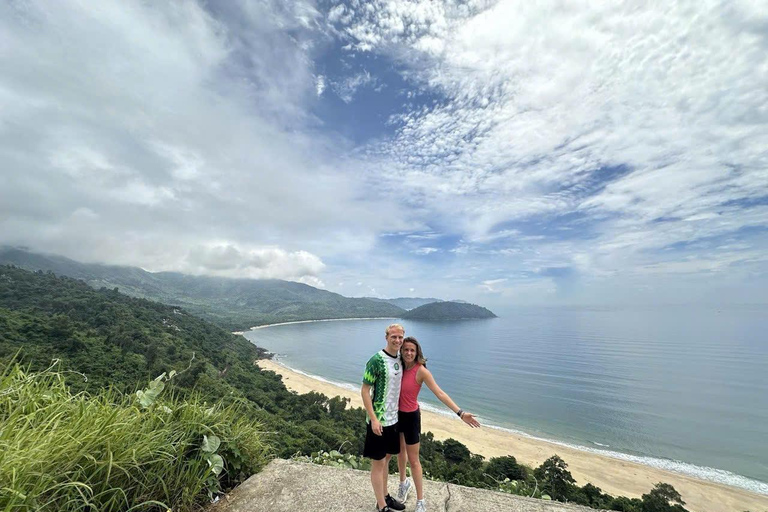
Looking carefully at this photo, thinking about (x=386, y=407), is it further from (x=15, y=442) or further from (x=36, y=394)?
(x=36, y=394)

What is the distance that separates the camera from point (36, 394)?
234 centimetres

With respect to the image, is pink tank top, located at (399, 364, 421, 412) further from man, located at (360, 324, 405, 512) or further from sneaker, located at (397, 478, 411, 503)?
sneaker, located at (397, 478, 411, 503)

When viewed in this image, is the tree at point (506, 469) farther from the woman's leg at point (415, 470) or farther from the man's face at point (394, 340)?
the man's face at point (394, 340)

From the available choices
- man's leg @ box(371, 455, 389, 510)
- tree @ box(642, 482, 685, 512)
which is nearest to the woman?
man's leg @ box(371, 455, 389, 510)

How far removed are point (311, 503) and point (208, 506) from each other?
81 centimetres

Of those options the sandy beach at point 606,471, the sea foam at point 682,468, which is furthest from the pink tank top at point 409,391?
the sea foam at point 682,468

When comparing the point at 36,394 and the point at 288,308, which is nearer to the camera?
the point at 36,394

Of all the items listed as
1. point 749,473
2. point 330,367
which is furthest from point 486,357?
point 749,473

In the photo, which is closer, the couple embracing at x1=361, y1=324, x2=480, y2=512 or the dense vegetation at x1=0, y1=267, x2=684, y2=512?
the dense vegetation at x1=0, y1=267, x2=684, y2=512

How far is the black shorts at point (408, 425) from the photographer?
116 inches

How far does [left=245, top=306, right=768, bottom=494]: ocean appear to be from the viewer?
25016mm

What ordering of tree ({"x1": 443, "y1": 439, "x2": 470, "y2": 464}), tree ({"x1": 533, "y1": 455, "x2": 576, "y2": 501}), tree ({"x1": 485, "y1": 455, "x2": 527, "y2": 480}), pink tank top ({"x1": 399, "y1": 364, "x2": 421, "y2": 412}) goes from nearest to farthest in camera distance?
1. pink tank top ({"x1": 399, "y1": 364, "x2": 421, "y2": 412})
2. tree ({"x1": 533, "y1": 455, "x2": 576, "y2": 501})
3. tree ({"x1": 485, "y1": 455, "x2": 527, "y2": 480})
4. tree ({"x1": 443, "y1": 439, "x2": 470, "y2": 464})

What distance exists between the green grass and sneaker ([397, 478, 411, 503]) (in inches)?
56.2

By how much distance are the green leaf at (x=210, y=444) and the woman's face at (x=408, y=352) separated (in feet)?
5.59
